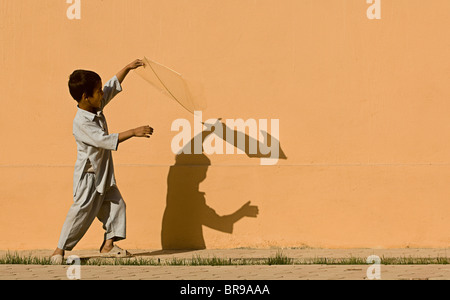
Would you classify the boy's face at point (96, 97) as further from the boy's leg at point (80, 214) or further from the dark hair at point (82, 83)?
the boy's leg at point (80, 214)

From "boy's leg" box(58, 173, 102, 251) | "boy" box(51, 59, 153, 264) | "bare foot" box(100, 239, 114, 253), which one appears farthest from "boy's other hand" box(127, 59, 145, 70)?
"bare foot" box(100, 239, 114, 253)

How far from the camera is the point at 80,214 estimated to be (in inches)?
272

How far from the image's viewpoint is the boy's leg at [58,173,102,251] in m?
6.89

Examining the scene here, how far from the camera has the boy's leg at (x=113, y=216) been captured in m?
7.05

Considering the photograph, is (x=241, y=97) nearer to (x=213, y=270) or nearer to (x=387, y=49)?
(x=387, y=49)

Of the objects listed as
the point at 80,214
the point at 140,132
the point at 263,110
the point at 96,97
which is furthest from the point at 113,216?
the point at 263,110

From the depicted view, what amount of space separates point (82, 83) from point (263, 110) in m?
1.66

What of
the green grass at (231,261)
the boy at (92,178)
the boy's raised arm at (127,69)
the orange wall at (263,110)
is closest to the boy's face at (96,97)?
the boy at (92,178)

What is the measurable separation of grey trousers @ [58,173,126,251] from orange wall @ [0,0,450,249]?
22.1 inches

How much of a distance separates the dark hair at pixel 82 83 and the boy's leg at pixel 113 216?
815mm

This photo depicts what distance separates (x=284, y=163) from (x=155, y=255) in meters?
1.42
